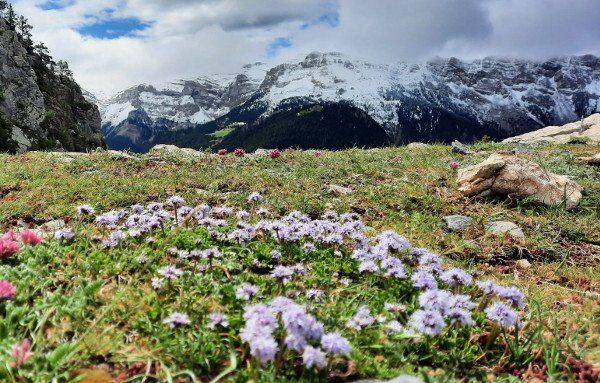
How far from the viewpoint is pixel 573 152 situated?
2045 centimetres

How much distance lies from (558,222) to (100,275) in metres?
9.44

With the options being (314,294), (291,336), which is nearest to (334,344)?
(291,336)

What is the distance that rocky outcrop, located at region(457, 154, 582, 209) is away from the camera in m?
11.6

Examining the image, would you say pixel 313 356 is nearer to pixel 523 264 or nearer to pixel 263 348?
pixel 263 348

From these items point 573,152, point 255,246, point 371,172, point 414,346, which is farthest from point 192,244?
point 573,152

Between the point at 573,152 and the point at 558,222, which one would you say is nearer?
the point at 558,222

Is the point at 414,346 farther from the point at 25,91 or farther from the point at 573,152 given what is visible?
the point at 25,91

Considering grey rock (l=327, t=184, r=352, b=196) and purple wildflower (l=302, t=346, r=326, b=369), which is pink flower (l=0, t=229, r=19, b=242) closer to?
purple wildflower (l=302, t=346, r=326, b=369)

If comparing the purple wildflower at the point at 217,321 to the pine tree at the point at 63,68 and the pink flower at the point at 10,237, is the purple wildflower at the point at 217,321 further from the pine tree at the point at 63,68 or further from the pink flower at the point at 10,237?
the pine tree at the point at 63,68

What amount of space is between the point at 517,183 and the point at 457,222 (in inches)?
108

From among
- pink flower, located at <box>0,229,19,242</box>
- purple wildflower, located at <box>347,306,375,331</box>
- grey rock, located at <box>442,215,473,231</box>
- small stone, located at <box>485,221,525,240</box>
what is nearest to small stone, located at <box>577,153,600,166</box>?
small stone, located at <box>485,221,525,240</box>

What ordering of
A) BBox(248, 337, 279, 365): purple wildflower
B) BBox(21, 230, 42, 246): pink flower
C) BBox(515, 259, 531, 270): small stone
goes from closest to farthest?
BBox(248, 337, 279, 365): purple wildflower, BBox(21, 230, 42, 246): pink flower, BBox(515, 259, 531, 270): small stone

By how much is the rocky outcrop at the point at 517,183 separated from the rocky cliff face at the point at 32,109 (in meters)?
54.6

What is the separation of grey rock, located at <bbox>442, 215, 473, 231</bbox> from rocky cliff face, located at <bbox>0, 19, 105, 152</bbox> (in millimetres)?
55049
